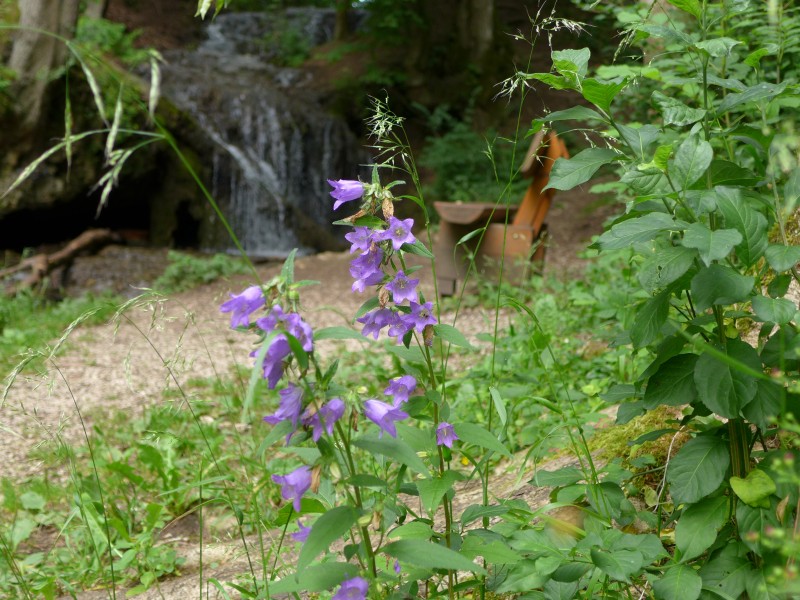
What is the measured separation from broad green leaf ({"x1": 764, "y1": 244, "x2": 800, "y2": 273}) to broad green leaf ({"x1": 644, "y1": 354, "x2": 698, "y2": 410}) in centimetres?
23

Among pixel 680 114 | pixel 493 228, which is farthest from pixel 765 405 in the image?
pixel 493 228

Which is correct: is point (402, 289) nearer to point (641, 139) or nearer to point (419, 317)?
point (419, 317)

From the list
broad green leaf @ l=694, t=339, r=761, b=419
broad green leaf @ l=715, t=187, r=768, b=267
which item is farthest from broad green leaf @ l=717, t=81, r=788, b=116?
broad green leaf @ l=694, t=339, r=761, b=419

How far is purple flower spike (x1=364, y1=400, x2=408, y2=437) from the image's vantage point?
1104 millimetres

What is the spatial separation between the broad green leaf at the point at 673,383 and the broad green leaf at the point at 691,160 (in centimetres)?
34

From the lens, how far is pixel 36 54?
859cm

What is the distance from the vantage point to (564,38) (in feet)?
57.1

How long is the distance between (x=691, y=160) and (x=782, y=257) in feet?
0.75

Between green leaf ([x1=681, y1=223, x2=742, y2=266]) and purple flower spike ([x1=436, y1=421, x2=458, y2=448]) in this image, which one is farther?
purple flower spike ([x1=436, y1=421, x2=458, y2=448])

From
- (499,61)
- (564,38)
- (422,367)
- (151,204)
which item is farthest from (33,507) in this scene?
(564,38)

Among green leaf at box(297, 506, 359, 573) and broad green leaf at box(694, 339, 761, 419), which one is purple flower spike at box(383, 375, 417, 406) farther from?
broad green leaf at box(694, 339, 761, 419)

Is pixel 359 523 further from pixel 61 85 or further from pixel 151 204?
pixel 151 204

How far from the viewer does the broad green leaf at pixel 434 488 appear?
130cm

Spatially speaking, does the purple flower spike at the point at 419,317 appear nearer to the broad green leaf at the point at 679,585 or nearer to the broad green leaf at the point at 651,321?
the broad green leaf at the point at 651,321
